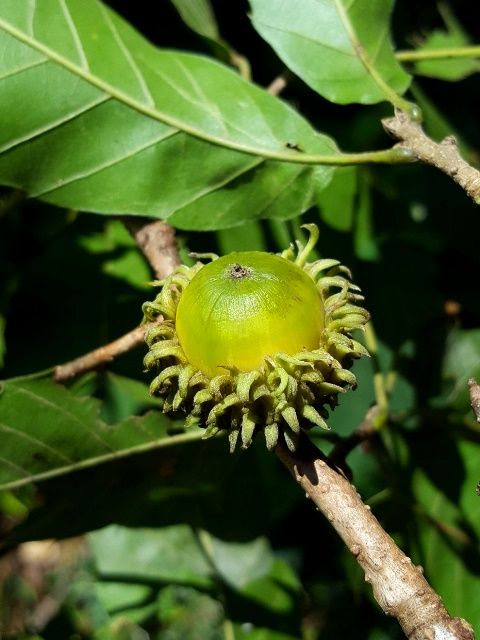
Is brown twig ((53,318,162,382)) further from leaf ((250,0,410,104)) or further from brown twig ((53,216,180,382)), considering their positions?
leaf ((250,0,410,104))

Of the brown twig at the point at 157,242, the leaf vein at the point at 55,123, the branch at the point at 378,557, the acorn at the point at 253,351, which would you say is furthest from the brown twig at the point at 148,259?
the branch at the point at 378,557

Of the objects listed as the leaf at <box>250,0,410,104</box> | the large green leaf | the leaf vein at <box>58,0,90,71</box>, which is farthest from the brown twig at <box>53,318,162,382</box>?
the leaf at <box>250,0,410,104</box>

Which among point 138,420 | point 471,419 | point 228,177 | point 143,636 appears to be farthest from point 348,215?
point 143,636

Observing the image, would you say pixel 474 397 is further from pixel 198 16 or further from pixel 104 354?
pixel 198 16

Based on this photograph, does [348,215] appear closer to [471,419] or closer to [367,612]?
[471,419]

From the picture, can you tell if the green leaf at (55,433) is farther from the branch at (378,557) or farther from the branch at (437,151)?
the branch at (437,151)
